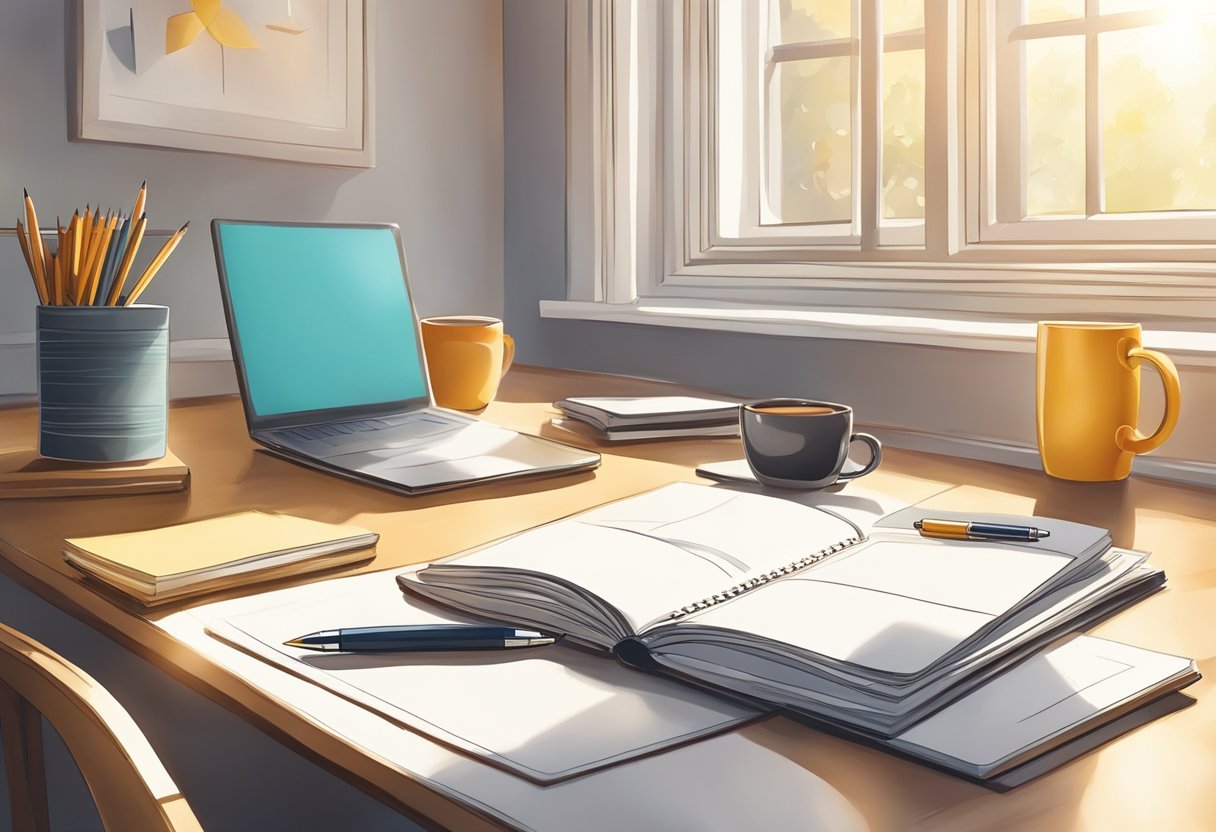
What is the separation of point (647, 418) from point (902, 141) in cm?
111

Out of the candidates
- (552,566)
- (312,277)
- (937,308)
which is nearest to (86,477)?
(312,277)

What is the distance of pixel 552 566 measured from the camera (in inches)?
24.0

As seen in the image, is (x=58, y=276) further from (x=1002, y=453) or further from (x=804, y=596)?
(x=1002, y=453)

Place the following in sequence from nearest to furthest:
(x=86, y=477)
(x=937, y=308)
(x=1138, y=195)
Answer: (x=86, y=477) → (x=937, y=308) → (x=1138, y=195)

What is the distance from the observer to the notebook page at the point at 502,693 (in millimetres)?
442

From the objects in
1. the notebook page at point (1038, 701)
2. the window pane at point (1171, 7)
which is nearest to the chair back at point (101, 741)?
the notebook page at point (1038, 701)

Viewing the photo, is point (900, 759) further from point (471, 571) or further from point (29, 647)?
point (29, 647)

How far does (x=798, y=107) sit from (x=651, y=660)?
61.4 inches

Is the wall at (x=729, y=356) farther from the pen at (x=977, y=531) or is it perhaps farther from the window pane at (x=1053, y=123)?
the pen at (x=977, y=531)

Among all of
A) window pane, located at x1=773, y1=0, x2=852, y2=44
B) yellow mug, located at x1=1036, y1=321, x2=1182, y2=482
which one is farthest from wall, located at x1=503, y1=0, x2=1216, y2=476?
window pane, located at x1=773, y1=0, x2=852, y2=44

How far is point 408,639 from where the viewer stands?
0.55 m

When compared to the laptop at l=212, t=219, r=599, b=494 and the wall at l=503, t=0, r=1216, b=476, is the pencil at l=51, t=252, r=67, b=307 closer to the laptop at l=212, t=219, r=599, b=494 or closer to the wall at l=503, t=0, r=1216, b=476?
the laptop at l=212, t=219, r=599, b=494

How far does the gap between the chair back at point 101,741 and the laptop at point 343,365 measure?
0.45 meters

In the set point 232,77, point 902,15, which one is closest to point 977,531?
point 902,15
